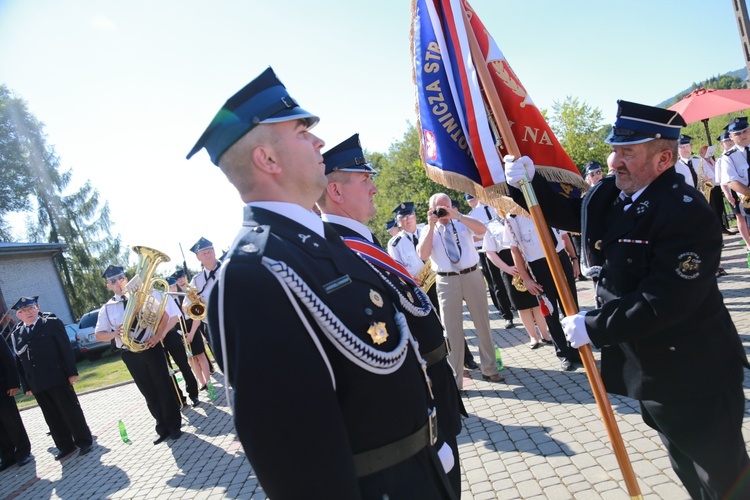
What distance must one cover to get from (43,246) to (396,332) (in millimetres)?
30960

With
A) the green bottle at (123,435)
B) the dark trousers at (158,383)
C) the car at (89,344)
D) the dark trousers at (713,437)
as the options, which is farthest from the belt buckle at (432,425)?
the car at (89,344)

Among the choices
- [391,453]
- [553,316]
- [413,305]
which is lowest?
[553,316]

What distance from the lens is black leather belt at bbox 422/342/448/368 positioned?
2817 millimetres

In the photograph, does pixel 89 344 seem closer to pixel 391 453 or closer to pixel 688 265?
pixel 391 453

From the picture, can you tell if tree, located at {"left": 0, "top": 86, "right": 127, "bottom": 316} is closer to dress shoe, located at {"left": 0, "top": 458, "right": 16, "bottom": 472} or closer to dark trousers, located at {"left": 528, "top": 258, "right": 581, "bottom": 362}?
dress shoe, located at {"left": 0, "top": 458, "right": 16, "bottom": 472}

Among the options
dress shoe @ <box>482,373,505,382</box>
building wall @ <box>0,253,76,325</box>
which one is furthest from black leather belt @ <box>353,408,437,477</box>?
building wall @ <box>0,253,76,325</box>

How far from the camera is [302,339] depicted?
135 cm

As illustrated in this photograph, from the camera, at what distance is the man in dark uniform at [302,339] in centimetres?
128

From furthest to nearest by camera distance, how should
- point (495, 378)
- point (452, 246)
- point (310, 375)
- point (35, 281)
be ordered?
point (35, 281), point (495, 378), point (452, 246), point (310, 375)

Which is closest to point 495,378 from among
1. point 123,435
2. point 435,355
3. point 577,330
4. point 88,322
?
point 435,355

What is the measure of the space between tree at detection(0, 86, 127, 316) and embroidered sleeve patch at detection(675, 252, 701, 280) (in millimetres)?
36583

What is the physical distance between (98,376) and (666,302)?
16.6 metres

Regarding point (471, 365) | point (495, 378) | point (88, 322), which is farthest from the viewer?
point (88, 322)

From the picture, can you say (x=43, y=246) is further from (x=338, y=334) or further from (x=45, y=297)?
(x=338, y=334)
